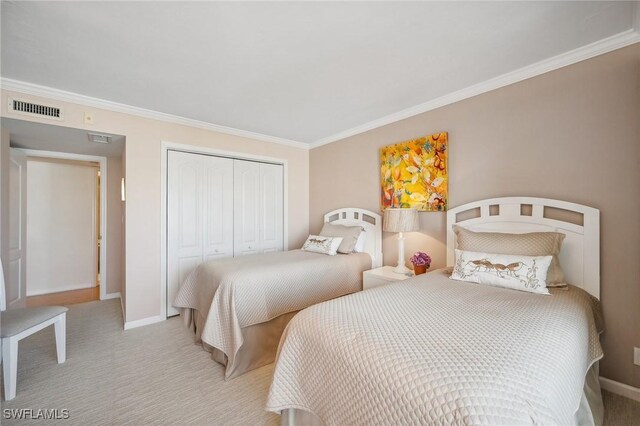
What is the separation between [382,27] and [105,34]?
1.83m

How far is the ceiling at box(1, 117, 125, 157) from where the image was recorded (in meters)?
2.65

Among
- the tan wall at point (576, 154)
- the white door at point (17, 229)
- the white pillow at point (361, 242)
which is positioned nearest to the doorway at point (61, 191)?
Answer: the white door at point (17, 229)

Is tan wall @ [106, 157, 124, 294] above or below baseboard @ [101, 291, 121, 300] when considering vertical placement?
above

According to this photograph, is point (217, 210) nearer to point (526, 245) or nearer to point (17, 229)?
point (17, 229)

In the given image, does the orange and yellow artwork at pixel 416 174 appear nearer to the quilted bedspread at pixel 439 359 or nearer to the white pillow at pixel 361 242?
the white pillow at pixel 361 242

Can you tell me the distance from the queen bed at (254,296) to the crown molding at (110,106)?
186cm

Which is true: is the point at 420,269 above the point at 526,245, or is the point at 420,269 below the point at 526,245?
below

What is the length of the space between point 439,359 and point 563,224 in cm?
182

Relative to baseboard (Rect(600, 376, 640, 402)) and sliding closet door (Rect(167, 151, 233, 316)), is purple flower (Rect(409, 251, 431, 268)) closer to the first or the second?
baseboard (Rect(600, 376, 640, 402))

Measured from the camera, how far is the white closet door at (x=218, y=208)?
11.7 feet

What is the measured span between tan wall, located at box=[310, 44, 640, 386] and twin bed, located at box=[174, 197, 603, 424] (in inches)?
5.2

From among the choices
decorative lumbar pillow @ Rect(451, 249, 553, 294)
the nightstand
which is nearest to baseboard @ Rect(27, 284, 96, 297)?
the nightstand

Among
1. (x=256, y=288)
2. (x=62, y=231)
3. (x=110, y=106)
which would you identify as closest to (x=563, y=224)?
(x=256, y=288)

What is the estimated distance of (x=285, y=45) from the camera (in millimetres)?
1883
